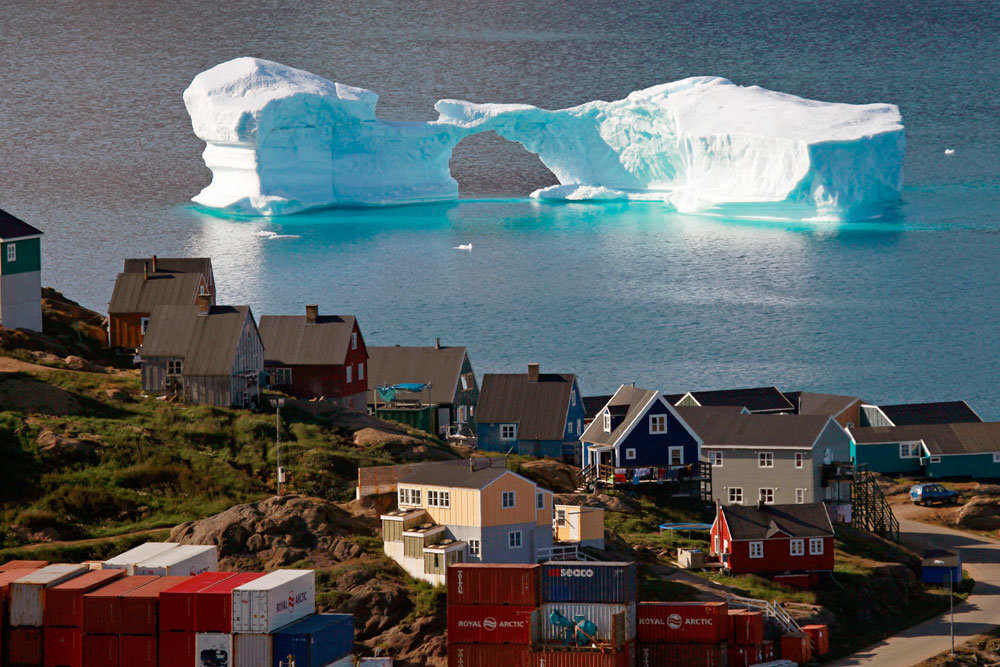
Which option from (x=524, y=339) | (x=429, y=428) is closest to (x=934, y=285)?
(x=524, y=339)

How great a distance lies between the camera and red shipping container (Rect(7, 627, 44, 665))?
32.8m

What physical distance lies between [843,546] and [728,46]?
442 feet

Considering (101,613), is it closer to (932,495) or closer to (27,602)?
(27,602)

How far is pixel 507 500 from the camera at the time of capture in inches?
1473

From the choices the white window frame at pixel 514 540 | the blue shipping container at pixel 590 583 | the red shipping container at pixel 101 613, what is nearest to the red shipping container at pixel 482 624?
the blue shipping container at pixel 590 583

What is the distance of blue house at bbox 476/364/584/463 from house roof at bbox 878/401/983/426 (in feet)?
44.5

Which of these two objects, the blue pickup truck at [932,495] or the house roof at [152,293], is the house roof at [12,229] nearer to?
the house roof at [152,293]

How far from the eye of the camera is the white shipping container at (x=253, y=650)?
105 ft

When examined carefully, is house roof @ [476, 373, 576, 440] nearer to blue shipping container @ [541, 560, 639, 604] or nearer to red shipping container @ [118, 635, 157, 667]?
blue shipping container @ [541, 560, 639, 604]

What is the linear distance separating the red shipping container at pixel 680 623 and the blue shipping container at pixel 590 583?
3.06ft

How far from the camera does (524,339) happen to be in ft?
265

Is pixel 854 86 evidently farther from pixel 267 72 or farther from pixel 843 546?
pixel 843 546

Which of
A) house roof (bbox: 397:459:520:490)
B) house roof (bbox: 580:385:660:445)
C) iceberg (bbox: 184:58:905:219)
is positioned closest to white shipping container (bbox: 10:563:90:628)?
house roof (bbox: 397:459:520:490)

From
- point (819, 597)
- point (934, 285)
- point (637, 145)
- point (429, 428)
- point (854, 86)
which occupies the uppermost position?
point (854, 86)
